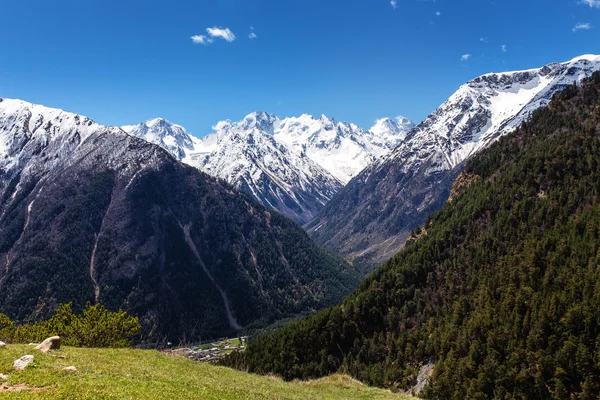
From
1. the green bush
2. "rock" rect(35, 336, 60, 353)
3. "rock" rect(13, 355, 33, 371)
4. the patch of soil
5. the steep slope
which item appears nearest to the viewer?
the patch of soil

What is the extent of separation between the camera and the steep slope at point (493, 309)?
10831 centimetres

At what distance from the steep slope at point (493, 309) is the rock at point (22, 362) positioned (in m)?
103

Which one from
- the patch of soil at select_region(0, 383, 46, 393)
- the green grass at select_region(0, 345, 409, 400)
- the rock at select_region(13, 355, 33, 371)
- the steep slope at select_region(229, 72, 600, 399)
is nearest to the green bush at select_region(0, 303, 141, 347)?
the green grass at select_region(0, 345, 409, 400)

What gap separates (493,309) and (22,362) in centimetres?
13367

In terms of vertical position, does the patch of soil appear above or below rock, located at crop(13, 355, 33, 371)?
below

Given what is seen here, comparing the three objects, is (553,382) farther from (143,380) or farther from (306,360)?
(143,380)

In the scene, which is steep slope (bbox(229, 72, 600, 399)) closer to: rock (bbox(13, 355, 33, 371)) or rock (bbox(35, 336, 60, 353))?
rock (bbox(35, 336, 60, 353))

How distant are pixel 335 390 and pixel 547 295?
8298cm

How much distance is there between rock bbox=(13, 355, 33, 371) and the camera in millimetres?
43234

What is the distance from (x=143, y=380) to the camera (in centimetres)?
4628

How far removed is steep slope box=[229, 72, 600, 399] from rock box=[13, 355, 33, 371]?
103m

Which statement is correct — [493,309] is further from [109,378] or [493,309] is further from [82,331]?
[82,331]

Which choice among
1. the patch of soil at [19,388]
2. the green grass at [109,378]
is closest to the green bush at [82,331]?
the green grass at [109,378]

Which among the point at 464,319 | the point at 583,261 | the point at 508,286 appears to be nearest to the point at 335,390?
the point at 464,319
